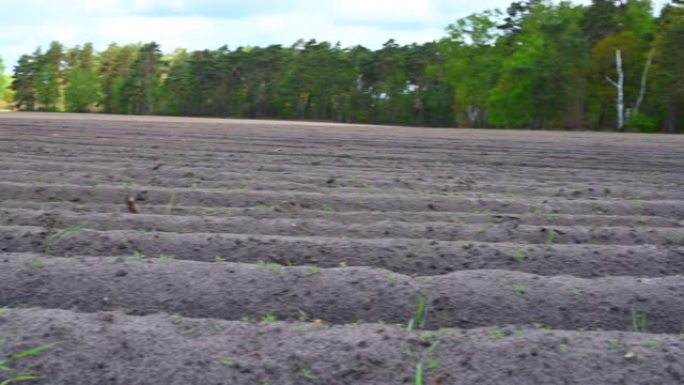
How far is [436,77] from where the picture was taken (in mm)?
59281

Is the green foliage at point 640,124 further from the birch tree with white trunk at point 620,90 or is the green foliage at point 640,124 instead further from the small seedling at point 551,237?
the small seedling at point 551,237

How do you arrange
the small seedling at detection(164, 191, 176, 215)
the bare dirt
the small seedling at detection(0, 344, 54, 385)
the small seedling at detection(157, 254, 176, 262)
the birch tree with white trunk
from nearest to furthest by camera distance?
1. the small seedling at detection(0, 344, 54, 385)
2. the bare dirt
3. the small seedling at detection(157, 254, 176, 262)
4. the small seedling at detection(164, 191, 176, 215)
5. the birch tree with white trunk

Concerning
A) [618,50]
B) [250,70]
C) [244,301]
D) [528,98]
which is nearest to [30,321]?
[244,301]

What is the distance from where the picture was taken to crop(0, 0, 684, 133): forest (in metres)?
44.2

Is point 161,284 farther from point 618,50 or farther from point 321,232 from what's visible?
point 618,50

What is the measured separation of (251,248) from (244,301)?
1.17 m

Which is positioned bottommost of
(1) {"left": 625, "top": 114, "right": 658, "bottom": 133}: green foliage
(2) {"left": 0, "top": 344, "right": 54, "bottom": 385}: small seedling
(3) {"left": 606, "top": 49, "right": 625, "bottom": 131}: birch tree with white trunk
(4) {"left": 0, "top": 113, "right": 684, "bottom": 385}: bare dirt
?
(2) {"left": 0, "top": 344, "right": 54, "bottom": 385}: small seedling

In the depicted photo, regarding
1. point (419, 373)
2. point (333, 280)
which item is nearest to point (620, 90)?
point (333, 280)

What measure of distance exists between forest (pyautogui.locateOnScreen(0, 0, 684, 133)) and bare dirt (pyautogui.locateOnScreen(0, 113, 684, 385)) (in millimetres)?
36759

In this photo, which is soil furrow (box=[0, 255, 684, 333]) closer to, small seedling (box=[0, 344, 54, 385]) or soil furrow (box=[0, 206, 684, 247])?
small seedling (box=[0, 344, 54, 385])

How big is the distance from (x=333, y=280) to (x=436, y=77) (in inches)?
2228

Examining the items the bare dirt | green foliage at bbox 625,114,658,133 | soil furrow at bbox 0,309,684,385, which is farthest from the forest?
soil furrow at bbox 0,309,684,385

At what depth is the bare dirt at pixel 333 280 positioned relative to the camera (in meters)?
3.06

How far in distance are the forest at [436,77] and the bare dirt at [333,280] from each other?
36759mm
